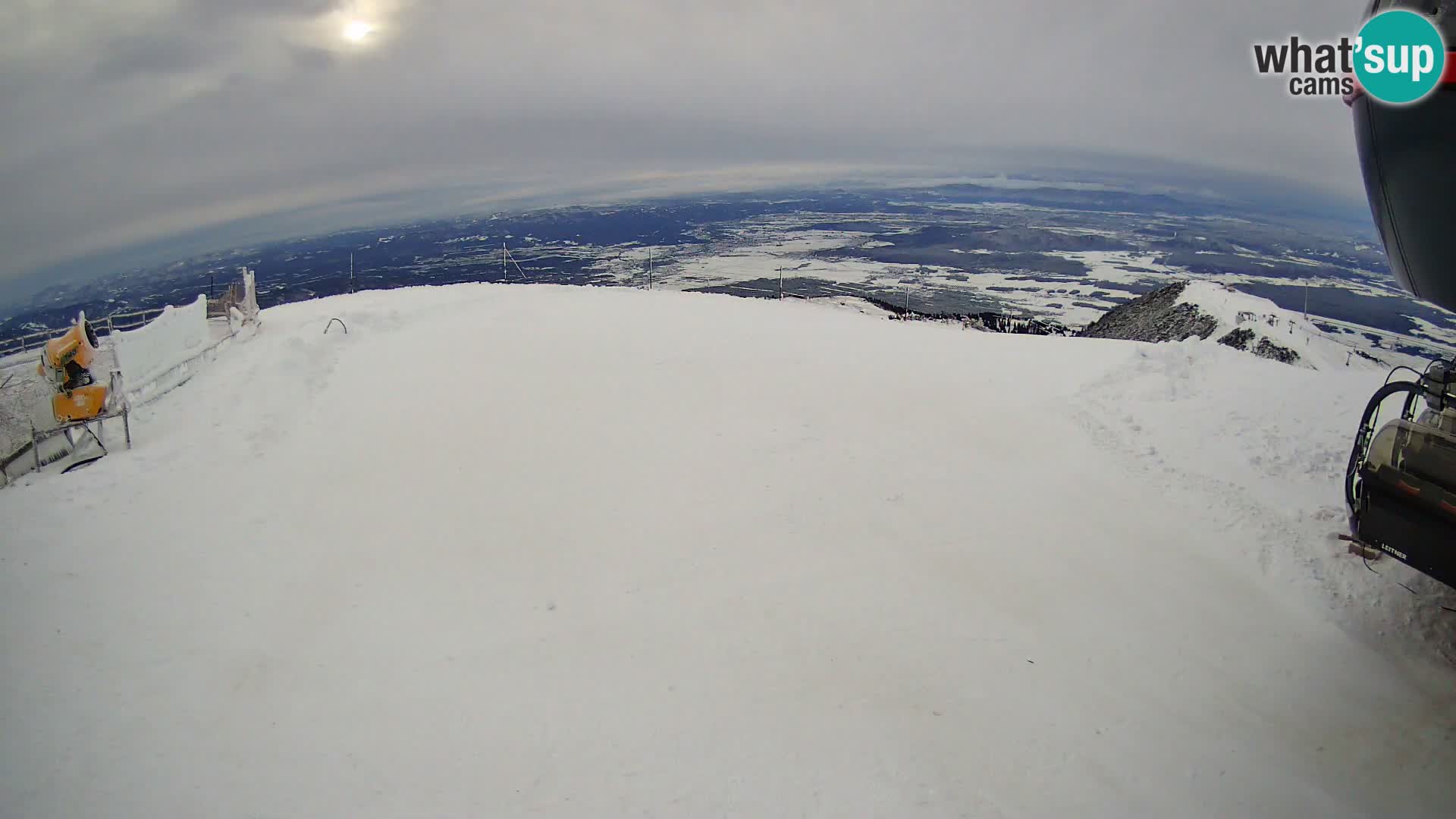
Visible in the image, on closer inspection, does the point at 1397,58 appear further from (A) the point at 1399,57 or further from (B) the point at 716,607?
(B) the point at 716,607

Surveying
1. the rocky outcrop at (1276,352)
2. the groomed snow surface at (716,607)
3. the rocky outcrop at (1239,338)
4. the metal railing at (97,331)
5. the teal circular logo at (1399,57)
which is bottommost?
the groomed snow surface at (716,607)

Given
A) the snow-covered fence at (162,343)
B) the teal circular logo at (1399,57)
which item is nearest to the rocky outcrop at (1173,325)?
the teal circular logo at (1399,57)

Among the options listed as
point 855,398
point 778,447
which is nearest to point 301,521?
point 778,447

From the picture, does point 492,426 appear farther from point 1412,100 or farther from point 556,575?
point 1412,100

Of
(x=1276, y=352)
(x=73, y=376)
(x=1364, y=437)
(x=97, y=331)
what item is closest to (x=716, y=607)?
(x=1364, y=437)

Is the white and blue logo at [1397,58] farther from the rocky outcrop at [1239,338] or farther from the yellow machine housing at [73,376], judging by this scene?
the rocky outcrop at [1239,338]
